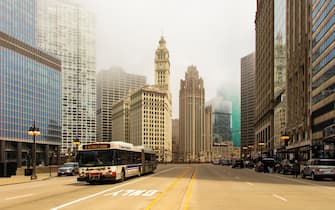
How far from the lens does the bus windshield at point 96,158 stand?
26.7 meters

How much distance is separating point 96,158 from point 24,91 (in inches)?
4055

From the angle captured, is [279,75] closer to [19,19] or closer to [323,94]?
[323,94]

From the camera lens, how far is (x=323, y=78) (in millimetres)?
58906

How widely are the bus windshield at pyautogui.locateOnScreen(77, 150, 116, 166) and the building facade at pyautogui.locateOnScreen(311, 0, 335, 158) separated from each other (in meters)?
32.6

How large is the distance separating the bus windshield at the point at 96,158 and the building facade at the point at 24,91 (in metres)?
85.2

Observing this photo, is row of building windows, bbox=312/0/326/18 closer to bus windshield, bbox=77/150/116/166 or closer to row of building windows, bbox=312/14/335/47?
row of building windows, bbox=312/14/335/47

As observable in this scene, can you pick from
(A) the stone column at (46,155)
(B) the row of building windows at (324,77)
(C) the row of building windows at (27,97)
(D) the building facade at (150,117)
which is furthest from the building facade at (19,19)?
(B) the row of building windows at (324,77)

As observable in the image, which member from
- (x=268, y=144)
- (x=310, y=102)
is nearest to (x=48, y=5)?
(x=268, y=144)

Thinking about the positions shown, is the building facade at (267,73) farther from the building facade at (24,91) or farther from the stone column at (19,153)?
the stone column at (19,153)

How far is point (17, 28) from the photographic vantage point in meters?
122

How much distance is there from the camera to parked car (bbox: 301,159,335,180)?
32344 mm

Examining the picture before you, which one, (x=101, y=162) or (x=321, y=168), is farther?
(x=321, y=168)

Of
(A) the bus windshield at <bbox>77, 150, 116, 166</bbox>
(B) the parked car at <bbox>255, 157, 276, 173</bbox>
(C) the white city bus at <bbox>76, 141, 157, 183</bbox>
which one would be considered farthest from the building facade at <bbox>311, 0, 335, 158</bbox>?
(A) the bus windshield at <bbox>77, 150, 116, 166</bbox>

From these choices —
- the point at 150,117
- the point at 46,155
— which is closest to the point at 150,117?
the point at 150,117
